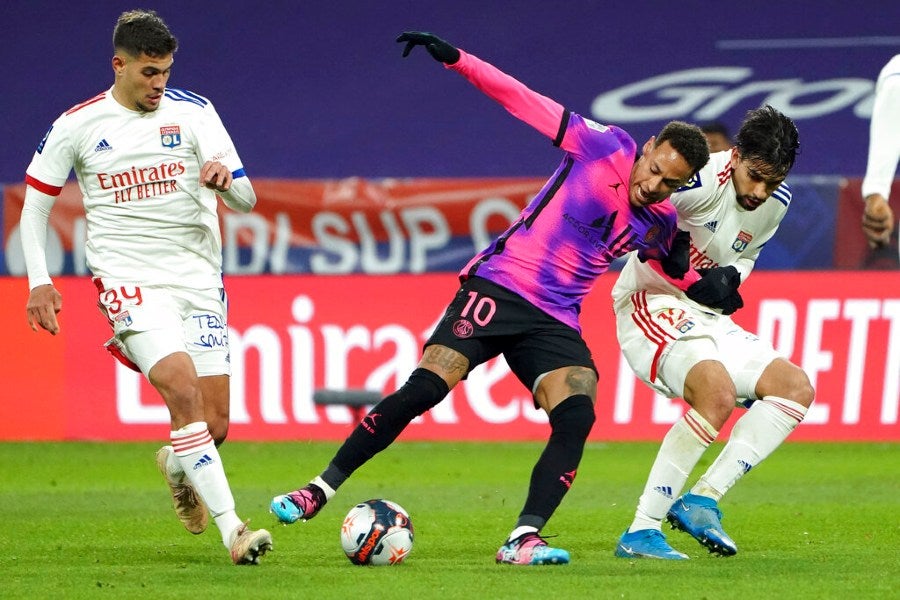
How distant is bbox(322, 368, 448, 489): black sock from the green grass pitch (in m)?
0.41

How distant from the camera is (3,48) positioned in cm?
1809

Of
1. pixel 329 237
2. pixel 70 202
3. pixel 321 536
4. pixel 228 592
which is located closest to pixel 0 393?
pixel 70 202

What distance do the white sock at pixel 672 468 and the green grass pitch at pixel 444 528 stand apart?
0.26 m

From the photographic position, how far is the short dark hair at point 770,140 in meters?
6.79

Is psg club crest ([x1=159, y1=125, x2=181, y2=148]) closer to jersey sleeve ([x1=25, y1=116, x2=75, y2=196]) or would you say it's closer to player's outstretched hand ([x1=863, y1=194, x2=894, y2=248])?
jersey sleeve ([x1=25, y1=116, x2=75, y2=196])

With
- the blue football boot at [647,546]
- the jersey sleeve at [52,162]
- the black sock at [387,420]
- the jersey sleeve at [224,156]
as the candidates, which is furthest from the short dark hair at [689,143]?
the jersey sleeve at [52,162]

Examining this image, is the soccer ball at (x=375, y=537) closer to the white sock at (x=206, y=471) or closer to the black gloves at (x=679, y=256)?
the white sock at (x=206, y=471)

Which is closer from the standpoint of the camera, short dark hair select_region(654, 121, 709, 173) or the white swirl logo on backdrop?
short dark hair select_region(654, 121, 709, 173)

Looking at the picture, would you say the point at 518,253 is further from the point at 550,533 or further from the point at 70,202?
the point at 70,202

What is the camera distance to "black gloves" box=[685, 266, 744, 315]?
703cm

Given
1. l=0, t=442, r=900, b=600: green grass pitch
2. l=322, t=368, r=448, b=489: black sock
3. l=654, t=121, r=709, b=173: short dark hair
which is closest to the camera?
l=0, t=442, r=900, b=600: green grass pitch

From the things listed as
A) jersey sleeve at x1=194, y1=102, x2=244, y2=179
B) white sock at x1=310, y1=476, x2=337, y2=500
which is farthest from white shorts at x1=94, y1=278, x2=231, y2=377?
white sock at x1=310, y1=476, x2=337, y2=500

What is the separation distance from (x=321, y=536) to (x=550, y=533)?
1.14 metres

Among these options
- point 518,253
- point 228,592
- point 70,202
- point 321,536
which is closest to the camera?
point 228,592
